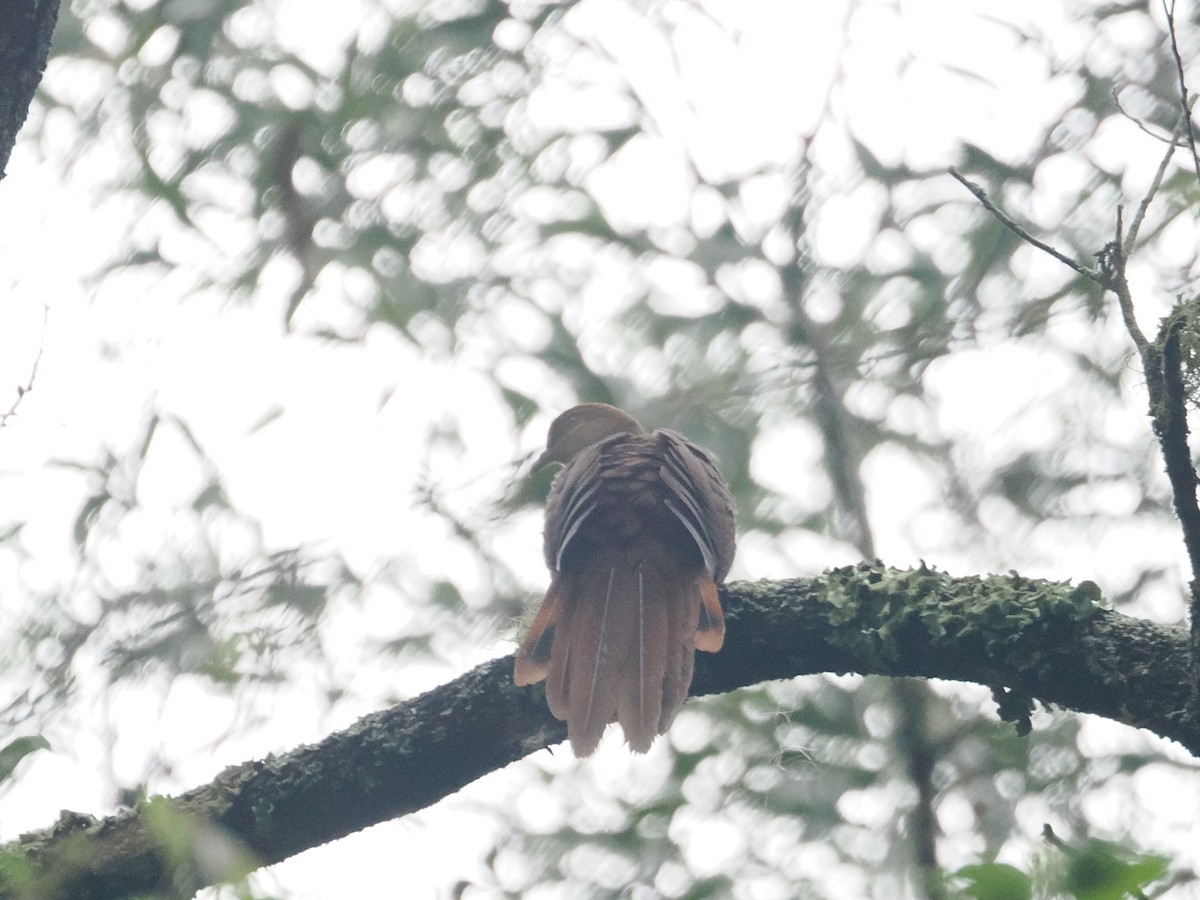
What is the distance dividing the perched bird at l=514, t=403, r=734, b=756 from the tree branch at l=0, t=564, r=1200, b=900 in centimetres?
7

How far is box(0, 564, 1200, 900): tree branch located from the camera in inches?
79.9

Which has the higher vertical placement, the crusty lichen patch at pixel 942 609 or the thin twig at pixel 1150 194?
the thin twig at pixel 1150 194

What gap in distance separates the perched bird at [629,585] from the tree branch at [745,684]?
0.07m

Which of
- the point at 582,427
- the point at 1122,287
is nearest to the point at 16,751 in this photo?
the point at 1122,287

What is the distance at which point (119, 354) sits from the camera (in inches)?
168

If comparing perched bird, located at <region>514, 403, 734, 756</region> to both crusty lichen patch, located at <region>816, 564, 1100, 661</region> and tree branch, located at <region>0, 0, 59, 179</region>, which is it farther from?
tree branch, located at <region>0, 0, 59, 179</region>

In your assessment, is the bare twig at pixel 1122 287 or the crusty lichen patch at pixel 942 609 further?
the crusty lichen patch at pixel 942 609

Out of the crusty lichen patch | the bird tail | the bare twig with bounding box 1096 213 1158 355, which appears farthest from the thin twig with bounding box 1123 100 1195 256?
the bird tail

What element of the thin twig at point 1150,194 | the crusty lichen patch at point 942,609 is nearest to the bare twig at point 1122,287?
the thin twig at point 1150,194

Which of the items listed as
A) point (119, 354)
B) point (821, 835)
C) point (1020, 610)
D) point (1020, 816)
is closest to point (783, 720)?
point (821, 835)

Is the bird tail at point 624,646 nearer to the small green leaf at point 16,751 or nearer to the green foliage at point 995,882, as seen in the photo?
the small green leaf at point 16,751

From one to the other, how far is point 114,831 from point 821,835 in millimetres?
2085

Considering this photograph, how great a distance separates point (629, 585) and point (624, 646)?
0.72ft

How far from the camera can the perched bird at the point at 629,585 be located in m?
2.45
